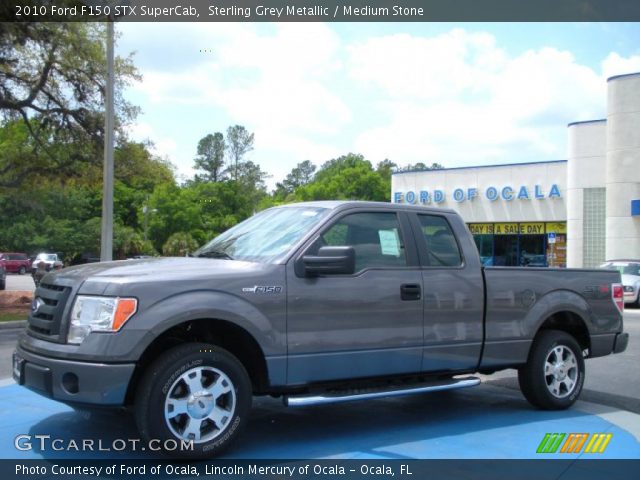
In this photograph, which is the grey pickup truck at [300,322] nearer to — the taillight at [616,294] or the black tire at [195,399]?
the black tire at [195,399]

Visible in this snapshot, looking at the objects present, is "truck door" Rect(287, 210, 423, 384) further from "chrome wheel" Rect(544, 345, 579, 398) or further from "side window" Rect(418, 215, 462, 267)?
"chrome wheel" Rect(544, 345, 579, 398)

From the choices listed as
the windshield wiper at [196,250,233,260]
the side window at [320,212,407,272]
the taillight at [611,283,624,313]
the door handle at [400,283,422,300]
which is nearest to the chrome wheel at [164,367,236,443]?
the windshield wiper at [196,250,233,260]

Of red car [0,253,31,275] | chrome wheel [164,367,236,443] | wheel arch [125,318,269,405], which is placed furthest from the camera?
red car [0,253,31,275]

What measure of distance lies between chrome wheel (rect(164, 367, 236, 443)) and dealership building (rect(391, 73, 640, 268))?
29715mm

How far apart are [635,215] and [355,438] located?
2908 cm

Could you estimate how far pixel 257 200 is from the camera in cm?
10062

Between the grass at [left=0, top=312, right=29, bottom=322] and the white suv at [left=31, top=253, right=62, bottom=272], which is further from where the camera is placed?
the white suv at [left=31, top=253, right=62, bottom=272]

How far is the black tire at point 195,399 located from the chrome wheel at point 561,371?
3245 mm

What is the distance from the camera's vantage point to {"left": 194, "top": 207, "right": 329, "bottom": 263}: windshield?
564cm

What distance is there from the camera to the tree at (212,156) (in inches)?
4225

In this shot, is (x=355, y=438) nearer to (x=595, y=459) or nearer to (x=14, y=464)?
(x=595, y=459)

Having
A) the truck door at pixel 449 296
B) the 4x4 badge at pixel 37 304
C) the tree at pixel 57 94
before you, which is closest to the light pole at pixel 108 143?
the tree at pixel 57 94

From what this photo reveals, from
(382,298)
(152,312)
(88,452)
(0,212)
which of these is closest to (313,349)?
(382,298)

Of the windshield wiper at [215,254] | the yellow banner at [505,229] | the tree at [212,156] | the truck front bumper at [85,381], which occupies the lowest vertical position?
the truck front bumper at [85,381]
